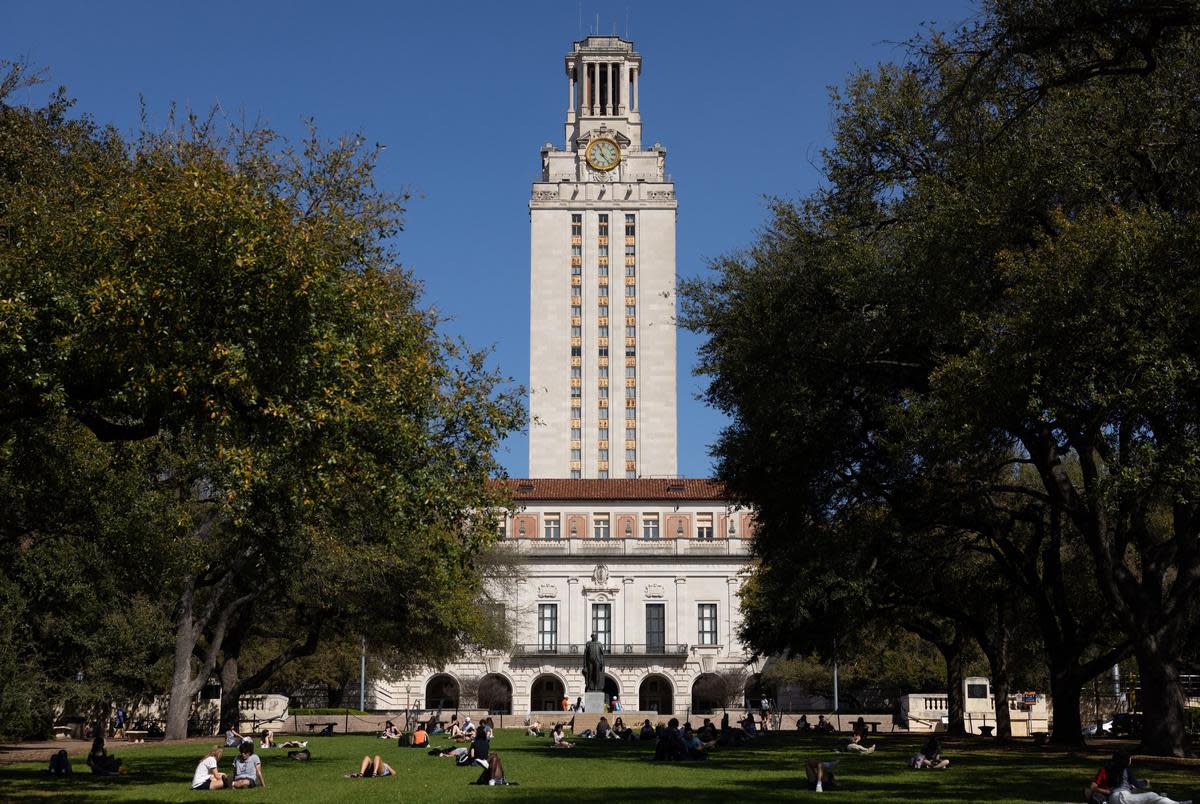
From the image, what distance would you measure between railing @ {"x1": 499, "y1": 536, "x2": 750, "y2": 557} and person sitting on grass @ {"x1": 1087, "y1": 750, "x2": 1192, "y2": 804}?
8782cm

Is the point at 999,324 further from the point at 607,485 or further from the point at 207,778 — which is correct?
the point at 607,485

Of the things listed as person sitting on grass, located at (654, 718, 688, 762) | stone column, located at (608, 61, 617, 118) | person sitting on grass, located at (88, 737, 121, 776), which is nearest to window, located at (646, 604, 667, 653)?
stone column, located at (608, 61, 617, 118)

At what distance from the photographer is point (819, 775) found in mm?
21625

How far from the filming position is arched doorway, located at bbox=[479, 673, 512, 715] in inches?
4129

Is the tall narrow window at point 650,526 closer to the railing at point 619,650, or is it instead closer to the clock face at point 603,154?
the railing at point 619,650

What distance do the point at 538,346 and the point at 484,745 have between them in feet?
354

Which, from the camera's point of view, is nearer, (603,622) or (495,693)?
(603,622)

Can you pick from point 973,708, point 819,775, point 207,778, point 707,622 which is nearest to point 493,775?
point 207,778

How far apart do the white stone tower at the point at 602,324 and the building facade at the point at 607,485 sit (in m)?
0.14

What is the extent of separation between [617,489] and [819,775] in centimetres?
8891

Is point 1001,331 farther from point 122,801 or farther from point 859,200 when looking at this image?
point 122,801

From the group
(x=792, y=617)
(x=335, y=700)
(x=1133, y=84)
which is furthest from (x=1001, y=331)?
(x=335, y=700)

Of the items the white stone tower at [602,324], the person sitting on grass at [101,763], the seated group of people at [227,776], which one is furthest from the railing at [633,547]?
the seated group of people at [227,776]

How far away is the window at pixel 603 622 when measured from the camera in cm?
10550
